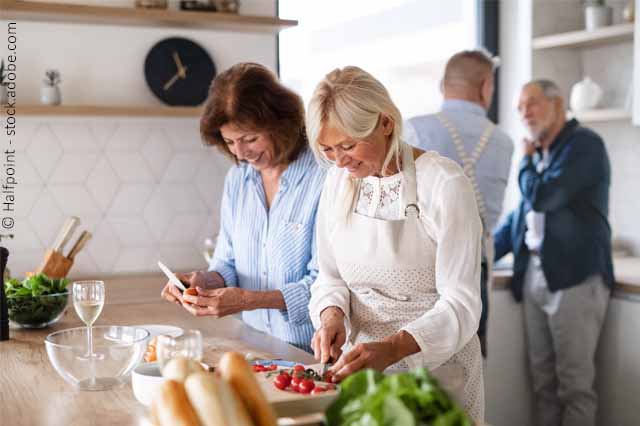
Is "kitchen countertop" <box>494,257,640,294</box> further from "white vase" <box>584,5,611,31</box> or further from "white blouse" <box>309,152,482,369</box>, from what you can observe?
"white blouse" <box>309,152,482,369</box>

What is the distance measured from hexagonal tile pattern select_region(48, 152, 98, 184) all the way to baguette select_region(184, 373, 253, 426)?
274 centimetres

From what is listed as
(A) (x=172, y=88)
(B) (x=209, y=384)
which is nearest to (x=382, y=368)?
(B) (x=209, y=384)

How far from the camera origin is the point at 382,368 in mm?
1789

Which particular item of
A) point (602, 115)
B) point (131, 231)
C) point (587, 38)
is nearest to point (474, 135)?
point (602, 115)

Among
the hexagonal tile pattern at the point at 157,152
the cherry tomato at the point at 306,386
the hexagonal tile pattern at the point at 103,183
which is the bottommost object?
the cherry tomato at the point at 306,386

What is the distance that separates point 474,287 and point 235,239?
1043mm

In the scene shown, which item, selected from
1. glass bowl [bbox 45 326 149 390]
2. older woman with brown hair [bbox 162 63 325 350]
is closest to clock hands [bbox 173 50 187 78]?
older woman with brown hair [bbox 162 63 325 350]

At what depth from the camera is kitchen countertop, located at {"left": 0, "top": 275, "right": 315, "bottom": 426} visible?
64.6 inches

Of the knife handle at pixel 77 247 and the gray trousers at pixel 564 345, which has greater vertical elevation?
the knife handle at pixel 77 247

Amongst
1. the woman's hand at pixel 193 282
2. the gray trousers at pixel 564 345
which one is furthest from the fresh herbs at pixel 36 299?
the gray trousers at pixel 564 345

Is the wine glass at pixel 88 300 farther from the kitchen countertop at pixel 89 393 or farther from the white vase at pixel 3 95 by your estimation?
the white vase at pixel 3 95

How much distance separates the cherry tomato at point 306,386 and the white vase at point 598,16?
3274 mm

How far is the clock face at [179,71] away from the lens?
12.1ft

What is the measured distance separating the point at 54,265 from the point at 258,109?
38.0 inches
